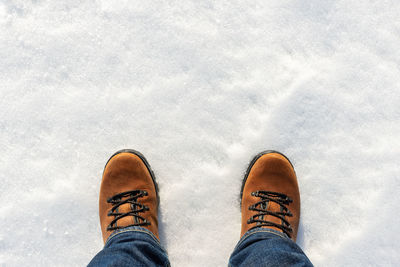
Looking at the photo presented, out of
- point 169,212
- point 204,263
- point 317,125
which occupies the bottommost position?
point 204,263

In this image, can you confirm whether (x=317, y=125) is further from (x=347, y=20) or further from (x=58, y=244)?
(x=58, y=244)

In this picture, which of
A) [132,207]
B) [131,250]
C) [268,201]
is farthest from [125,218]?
[268,201]

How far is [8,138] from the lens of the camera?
3.44 ft

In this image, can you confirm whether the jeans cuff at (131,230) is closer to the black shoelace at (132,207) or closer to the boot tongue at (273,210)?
the black shoelace at (132,207)

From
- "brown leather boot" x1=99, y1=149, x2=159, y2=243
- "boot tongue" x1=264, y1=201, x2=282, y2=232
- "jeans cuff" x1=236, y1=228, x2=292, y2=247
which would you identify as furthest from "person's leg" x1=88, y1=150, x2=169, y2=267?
"boot tongue" x1=264, y1=201, x2=282, y2=232

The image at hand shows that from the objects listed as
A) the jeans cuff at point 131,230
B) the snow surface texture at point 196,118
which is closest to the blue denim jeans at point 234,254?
the jeans cuff at point 131,230

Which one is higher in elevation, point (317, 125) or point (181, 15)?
point (181, 15)

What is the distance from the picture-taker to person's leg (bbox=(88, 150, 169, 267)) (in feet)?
3.10

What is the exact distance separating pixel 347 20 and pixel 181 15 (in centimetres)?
61

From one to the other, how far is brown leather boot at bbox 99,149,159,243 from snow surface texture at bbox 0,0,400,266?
41 mm

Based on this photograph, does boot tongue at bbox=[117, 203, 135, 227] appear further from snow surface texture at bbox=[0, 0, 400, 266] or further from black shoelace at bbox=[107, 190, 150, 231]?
snow surface texture at bbox=[0, 0, 400, 266]

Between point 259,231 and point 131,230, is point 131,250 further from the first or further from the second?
point 259,231

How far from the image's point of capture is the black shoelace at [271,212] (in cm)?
98

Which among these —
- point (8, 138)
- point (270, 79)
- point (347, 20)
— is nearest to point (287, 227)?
point (270, 79)
